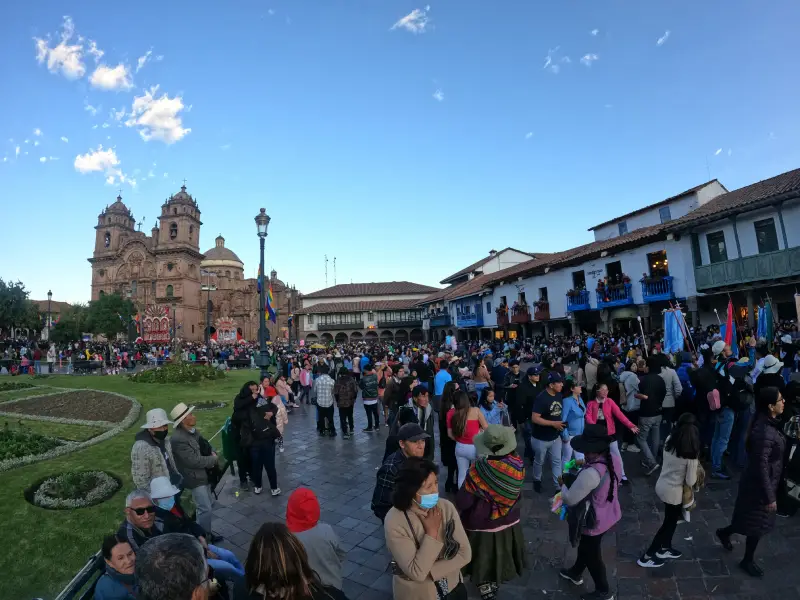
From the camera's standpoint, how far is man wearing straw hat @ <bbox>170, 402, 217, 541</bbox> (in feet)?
15.6

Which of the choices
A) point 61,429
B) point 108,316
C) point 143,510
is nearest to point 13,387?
point 61,429

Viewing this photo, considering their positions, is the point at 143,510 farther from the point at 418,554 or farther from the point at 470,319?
the point at 470,319

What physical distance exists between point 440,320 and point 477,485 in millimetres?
39042

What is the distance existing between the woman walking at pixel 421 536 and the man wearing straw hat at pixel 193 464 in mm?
3066

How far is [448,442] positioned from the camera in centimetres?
639

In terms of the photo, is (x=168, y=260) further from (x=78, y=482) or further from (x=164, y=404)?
(x=78, y=482)

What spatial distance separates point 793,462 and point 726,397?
6.26ft

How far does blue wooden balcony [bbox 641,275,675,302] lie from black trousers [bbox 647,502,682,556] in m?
16.0

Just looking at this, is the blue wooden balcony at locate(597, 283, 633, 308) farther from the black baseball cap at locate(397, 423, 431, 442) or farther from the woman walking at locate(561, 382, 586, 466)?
the black baseball cap at locate(397, 423, 431, 442)

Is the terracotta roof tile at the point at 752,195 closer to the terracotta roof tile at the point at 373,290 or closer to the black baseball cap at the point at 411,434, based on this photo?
the black baseball cap at the point at 411,434

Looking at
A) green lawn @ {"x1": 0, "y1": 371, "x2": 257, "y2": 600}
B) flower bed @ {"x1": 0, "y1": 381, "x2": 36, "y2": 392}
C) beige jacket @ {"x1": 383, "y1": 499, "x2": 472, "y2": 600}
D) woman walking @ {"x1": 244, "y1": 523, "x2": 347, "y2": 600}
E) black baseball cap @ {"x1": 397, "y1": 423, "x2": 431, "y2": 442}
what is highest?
black baseball cap @ {"x1": 397, "y1": 423, "x2": 431, "y2": 442}

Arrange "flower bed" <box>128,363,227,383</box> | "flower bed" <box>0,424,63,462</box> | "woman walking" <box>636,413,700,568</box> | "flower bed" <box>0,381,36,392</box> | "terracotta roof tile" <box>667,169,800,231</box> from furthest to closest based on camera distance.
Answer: "flower bed" <box>128,363,227,383</box> < "flower bed" <box>0,381,36,392</box> < "terracotta roof tile" <box>667,169,800,231</box> < "flower bed" <box>0,424,63,462</box> < "woman walking" <box>636,413,700,568</box>

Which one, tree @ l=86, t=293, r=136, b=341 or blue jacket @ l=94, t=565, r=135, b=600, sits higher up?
tree @ l=86, t=293, r=136, b=341

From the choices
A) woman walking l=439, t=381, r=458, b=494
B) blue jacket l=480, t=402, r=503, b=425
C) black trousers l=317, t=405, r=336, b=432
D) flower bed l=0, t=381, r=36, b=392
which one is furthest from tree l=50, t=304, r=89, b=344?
blue jacket l=480, t=402, r=503, b=425
